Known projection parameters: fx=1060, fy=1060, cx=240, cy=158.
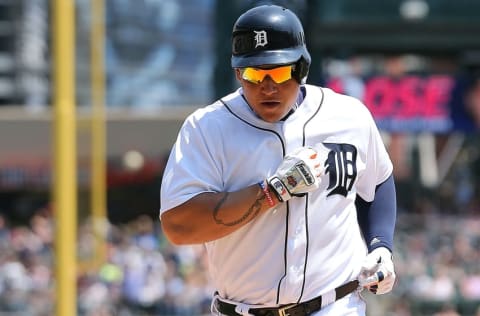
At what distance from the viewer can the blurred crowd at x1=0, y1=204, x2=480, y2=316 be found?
1101cm

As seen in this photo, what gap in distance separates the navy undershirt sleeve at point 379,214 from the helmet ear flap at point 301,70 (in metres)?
0.49

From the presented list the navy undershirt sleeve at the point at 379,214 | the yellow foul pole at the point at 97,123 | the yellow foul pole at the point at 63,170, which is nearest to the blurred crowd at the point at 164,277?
the yellow foul pole at the point at 97,123

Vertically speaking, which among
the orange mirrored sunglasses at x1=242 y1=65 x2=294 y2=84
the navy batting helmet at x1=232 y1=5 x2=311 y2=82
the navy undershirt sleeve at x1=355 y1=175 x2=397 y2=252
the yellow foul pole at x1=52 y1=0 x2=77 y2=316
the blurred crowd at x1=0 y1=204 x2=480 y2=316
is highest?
the navy batting helmet at x1=232 y1=5 x2=311 y2=82

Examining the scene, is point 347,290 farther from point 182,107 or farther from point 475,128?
point 182,107

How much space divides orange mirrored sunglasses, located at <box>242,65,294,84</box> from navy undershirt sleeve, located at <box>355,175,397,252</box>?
541 millimetres

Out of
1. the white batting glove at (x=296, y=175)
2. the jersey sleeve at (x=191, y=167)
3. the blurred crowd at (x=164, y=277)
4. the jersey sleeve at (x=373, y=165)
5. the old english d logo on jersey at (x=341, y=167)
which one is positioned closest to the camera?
the white batting glove at (x=296, y=175)

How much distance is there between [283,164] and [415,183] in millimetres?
18321

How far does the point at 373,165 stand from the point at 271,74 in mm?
491

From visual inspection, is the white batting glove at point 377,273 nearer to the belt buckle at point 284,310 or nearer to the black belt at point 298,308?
the black belt at point 298,308

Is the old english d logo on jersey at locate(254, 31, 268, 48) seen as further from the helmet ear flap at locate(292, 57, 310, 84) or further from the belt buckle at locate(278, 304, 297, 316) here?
the belt buckle at locate(278, 304, 297, 316)

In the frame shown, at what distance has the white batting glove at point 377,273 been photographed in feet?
10.2

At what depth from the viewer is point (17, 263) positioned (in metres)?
13.8

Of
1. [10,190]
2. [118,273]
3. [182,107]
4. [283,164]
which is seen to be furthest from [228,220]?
[10,190]

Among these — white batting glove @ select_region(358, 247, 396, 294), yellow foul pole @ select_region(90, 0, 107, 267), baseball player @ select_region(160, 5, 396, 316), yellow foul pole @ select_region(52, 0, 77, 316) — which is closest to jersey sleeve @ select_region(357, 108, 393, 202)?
baseball player @ select_region(160, 5, 396, 316)
